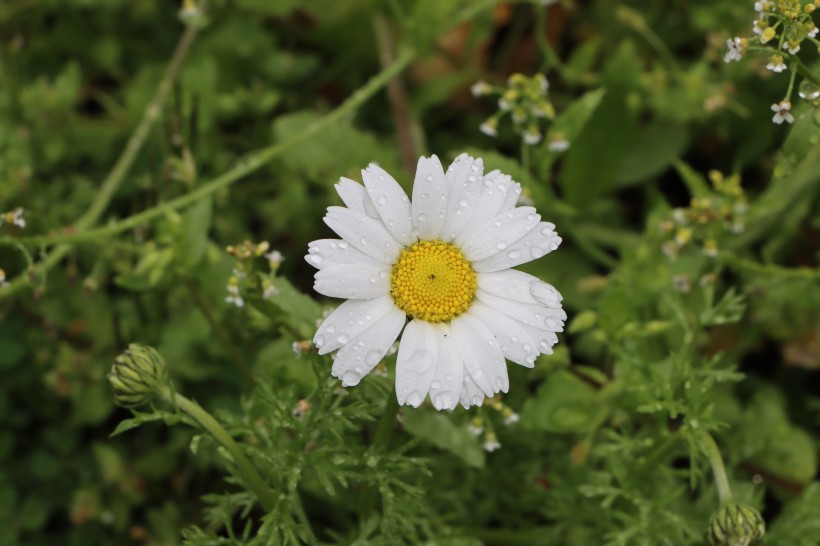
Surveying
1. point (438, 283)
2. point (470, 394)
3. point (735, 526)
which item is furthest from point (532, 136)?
point (735, 526)

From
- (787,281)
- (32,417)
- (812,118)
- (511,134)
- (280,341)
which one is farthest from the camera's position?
(511,134)

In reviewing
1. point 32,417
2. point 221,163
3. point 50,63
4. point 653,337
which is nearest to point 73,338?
point 32,417

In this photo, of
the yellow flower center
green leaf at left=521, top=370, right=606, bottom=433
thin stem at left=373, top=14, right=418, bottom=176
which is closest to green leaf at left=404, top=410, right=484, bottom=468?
green leaf at left=521, top=370, right=606, bottom=433

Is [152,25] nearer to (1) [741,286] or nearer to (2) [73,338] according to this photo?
(2) [73,338]

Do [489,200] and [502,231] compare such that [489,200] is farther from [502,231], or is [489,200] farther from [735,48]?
[735,48]

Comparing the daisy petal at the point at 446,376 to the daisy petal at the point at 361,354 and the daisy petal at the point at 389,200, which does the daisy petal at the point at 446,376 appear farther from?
the daisy petal at the point at 389,200

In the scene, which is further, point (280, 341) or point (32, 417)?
point (32, 417)
